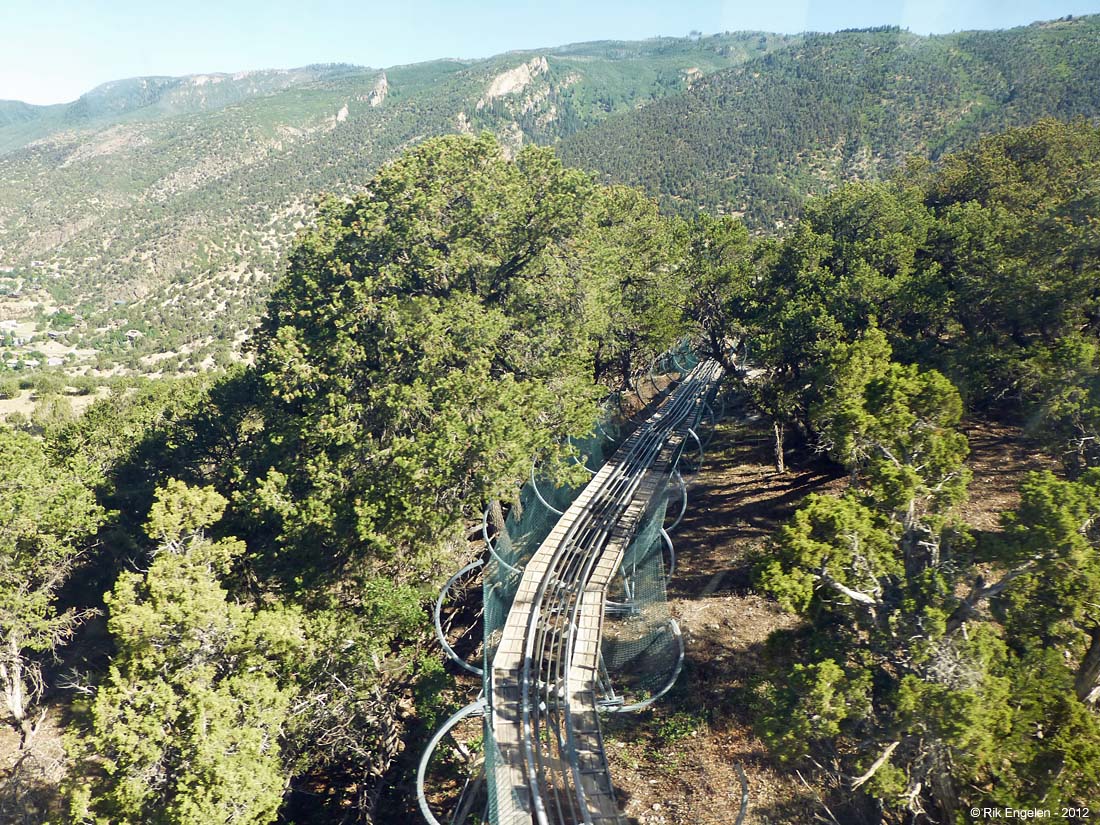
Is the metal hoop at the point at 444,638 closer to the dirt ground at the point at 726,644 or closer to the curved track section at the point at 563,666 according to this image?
the curved track section at the point at 563,666

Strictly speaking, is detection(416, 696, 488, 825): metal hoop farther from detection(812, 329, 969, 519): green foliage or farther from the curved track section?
detection(812, 329, 969, 519): green foliage

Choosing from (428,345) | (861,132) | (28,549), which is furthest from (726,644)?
(861,132)

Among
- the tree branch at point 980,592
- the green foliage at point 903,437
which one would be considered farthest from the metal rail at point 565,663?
the tree branch at point 980,592

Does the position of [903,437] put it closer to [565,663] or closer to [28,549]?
[565,663]

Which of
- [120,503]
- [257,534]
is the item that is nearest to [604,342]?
[257,534]

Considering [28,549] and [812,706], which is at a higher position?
[812,706]
